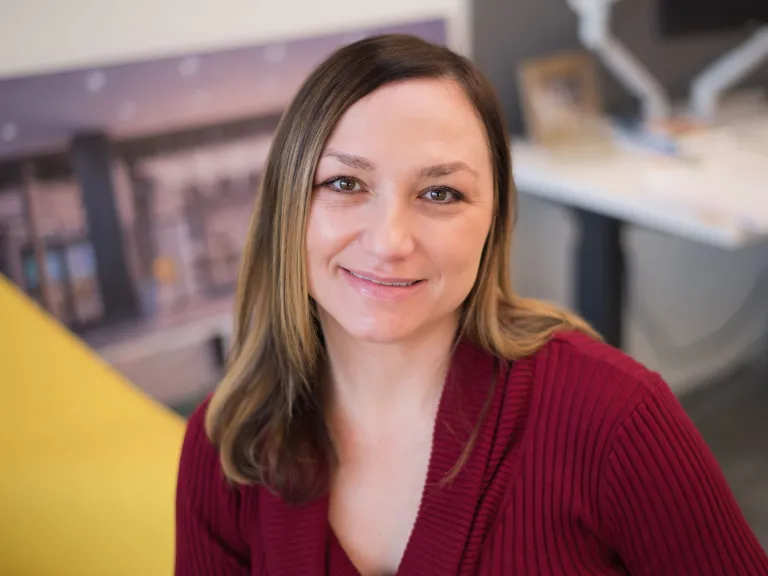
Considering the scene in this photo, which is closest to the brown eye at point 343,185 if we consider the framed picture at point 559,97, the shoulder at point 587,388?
the shoulder at point 587,388

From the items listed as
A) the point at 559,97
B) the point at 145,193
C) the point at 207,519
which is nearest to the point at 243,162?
the point at 145,193

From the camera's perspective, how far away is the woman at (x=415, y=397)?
848mm

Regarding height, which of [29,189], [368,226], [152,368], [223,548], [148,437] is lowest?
[152,368]

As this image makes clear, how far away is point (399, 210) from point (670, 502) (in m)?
0.38

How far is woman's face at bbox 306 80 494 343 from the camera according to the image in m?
0.85

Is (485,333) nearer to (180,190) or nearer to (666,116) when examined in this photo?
(180,190)

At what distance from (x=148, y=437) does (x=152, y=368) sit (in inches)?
23.5

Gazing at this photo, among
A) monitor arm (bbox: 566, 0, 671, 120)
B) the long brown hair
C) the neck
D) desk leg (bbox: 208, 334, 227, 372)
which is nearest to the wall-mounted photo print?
desk leg (bbox: 208, 334, 227, 372)

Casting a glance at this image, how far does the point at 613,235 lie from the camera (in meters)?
1.96

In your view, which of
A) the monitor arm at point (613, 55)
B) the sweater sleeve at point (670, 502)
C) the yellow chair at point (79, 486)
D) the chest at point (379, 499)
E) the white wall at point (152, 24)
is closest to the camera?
the sweater sleeve at point (670, 502)

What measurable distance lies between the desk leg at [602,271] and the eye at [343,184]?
1.19m

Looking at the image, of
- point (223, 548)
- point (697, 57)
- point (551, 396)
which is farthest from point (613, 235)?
point (223, 548)

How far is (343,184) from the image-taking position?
88cm

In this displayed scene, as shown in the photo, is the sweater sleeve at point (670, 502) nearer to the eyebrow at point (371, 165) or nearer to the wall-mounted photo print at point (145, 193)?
the eyebrow at point (371, 165)
